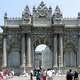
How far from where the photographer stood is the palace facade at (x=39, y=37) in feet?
222

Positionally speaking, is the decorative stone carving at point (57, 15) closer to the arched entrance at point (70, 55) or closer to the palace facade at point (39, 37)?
the palace facade at point (39, 37)

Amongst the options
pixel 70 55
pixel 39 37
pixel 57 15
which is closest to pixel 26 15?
pixel 39 37

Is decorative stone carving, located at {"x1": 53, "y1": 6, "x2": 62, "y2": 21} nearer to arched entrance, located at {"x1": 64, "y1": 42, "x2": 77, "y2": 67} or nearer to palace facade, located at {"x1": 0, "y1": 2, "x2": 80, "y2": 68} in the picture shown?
palace facade, located at {"x1": 0, "y1": 2, "x2": 80, "y2": 68}

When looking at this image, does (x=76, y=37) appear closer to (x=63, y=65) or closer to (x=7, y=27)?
(x=63, y=65)

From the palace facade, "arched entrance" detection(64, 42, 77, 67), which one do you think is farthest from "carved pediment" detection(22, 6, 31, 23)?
"arched entrance" detection(64, 42, 77, 67)

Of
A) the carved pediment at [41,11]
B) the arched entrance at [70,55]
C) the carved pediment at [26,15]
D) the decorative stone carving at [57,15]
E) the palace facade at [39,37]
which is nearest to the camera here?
the palace facade at [39,37]

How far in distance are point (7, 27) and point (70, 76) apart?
120 ft

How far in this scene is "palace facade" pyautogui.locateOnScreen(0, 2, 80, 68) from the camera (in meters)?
67.8

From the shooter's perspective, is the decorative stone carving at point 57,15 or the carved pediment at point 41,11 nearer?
the decorative stone carving at point 57,15

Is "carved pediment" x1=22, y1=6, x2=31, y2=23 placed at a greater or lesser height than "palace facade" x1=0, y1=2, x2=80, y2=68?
greater

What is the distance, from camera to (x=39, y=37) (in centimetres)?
6888

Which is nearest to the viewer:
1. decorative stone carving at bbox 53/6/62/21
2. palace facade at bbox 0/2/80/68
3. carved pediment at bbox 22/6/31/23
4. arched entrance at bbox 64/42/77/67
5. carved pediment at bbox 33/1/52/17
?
palace facade at bbox 0/2/80/68

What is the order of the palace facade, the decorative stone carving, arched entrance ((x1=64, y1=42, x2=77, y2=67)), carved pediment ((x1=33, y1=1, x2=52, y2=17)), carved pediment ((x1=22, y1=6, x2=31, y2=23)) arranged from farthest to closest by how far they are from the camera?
carved pediment ((x1=33, y1=1, x2=52, y2=17)) → arched entrance ((x1=64, y1=42, x2=77, y2=67)) → carved pediment ((x1=22, y1=6, x2=31, y2=23)) → the decorative stone carving → the palace facade

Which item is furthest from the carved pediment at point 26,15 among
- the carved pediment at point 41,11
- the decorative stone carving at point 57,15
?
the decorative stone carving at point 57,15
